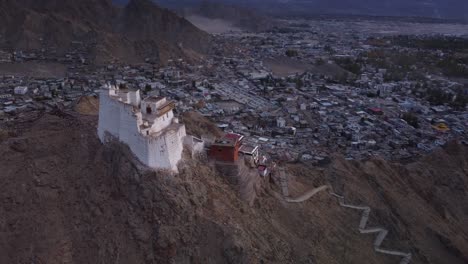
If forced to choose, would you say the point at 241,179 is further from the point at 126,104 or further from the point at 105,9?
the point at 105,9

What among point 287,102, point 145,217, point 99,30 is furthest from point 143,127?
point 99,30

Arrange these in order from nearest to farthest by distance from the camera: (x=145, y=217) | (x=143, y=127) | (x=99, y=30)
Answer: (x=145, y=217) < (x=143, y=127) < (x=99, y=30)

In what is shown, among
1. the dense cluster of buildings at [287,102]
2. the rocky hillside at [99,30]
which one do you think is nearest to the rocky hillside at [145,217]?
the dense cluster of buildings at [287,102]

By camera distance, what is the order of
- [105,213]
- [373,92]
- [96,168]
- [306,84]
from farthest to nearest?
1. [306,84]
2. [373,92]
3. [96,168]
4. [105,213]

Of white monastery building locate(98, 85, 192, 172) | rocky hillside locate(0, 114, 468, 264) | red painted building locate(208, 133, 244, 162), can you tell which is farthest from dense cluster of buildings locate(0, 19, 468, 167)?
rocky hillside locate(0, 114, 468, 264)

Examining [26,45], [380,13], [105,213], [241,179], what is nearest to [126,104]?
[105,213]

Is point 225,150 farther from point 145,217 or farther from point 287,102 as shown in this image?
point 287,102
